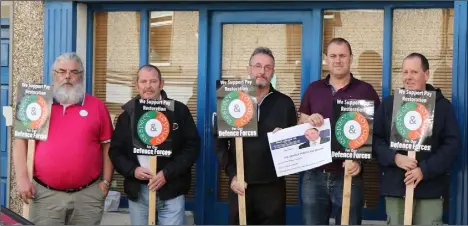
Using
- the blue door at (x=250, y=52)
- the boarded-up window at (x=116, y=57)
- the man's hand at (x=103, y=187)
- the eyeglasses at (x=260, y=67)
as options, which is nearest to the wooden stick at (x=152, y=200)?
the man's hand at (x=103, y=187)

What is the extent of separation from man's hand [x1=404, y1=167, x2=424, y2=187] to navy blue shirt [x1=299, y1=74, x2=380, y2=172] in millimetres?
529

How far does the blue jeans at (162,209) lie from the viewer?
256 inches

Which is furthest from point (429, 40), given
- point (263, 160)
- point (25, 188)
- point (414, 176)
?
point (25, 188)

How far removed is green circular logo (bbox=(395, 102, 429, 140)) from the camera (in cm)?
614

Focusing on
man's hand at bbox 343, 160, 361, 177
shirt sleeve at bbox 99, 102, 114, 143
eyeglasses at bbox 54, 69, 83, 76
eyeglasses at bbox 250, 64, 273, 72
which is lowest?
man's hand at bbox 343, 160, 361, 177

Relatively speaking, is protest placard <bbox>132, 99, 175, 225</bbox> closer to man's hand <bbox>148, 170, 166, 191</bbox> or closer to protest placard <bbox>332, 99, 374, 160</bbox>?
man's hand <bbox>148, 170, 166, 191</bbox>

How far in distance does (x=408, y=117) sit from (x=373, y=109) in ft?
0.86

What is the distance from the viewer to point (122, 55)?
791cm

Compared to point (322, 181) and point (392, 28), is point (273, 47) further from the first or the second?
point (322, 181)

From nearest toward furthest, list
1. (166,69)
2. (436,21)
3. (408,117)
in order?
(408,117), (436,21), (166,69)

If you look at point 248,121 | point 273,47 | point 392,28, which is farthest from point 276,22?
point 248,121

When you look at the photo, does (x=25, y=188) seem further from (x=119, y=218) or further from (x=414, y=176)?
(x=414, y=176)

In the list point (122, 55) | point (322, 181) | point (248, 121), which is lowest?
point (322, 181)

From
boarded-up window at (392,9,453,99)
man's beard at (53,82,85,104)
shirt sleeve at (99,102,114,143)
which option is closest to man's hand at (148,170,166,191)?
shirt sleeve at (99,102,114,143)
